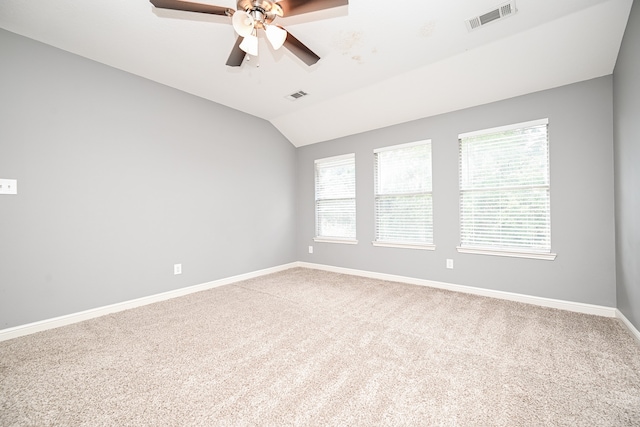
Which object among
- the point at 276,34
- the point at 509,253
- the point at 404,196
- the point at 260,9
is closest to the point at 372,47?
the point at 276,34

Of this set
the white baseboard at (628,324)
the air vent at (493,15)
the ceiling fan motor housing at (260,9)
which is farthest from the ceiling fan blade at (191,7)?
the white baseboard at (628,324)

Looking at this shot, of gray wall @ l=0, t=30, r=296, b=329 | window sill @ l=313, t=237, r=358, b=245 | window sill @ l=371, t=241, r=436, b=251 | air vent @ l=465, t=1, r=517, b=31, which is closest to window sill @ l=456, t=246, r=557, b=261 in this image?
window sill @ l=371, t=241, r=436, b=251

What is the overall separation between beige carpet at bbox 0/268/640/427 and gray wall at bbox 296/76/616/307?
0.37 m

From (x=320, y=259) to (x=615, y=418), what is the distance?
12.7 ft

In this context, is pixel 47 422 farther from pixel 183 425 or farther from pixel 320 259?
pixel 320 259

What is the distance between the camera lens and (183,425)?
1300 mm

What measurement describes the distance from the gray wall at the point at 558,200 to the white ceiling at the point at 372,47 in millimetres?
199

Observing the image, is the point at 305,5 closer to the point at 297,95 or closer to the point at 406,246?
the point at 297,95


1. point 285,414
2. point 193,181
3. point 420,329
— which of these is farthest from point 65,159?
point 420,329

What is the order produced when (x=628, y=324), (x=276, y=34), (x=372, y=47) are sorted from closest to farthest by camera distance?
(x=276, y=34) → (x=628, y=324) → (x=372, y=47)

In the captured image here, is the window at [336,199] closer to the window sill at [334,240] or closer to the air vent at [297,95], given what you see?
the window sill at [334,240]

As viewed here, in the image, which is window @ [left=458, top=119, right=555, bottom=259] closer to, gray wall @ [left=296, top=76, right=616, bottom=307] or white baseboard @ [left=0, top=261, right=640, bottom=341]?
gray wall @ [left=296, top=76, right=616, bottom=307]

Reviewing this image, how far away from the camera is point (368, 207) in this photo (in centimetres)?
428

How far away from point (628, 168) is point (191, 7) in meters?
3.55
